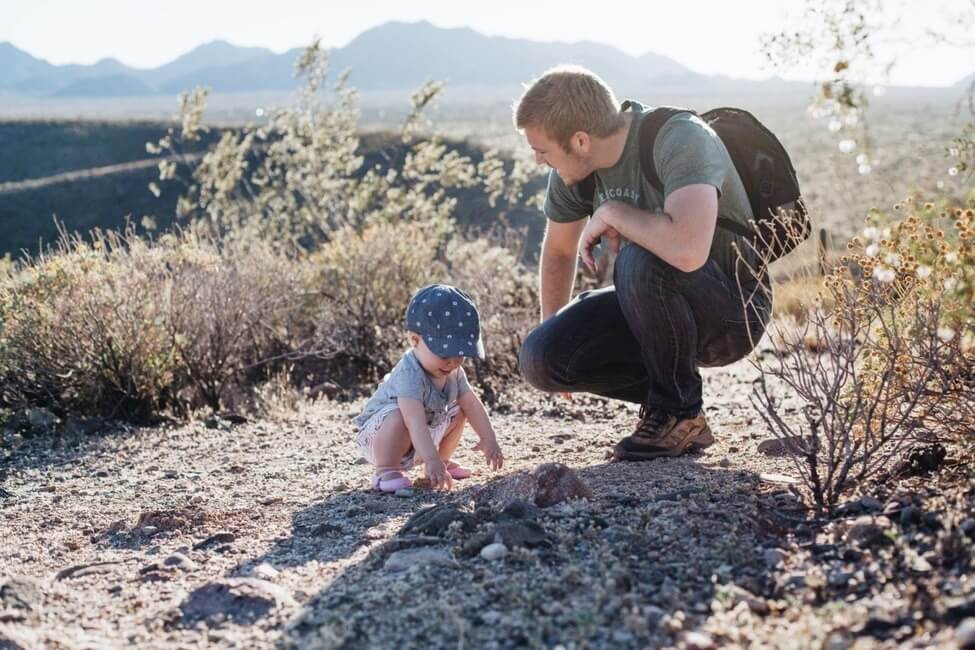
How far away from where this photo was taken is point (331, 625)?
2545mm

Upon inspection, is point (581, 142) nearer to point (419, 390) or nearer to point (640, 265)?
point (640, 265)

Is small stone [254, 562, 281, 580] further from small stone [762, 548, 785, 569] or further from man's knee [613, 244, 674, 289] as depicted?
man's knee [613, 244, 674, 289]

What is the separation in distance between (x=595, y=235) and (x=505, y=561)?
161 cm

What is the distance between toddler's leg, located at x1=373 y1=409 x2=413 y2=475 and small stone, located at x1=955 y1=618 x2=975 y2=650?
2328 mm

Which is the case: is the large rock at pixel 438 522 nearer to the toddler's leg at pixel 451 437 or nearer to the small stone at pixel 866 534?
the toddler's leg at pixel 451 437

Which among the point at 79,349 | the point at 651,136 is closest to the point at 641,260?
the point at 651,136

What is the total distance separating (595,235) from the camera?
414 centimetres

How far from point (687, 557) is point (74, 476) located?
9.87 ft

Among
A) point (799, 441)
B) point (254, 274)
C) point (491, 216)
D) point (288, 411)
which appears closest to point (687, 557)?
point (799, 441)

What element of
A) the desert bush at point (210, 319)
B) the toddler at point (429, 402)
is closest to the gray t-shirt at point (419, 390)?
the toddler at point (429, 402)

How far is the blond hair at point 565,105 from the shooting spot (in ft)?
13.0

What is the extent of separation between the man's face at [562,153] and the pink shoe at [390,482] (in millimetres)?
1292

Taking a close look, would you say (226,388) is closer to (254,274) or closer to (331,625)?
(254,274)

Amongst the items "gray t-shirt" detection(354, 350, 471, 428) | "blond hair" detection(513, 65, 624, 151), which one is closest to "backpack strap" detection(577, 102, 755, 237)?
"blond hair" detection(513, 65, 624, 151)
